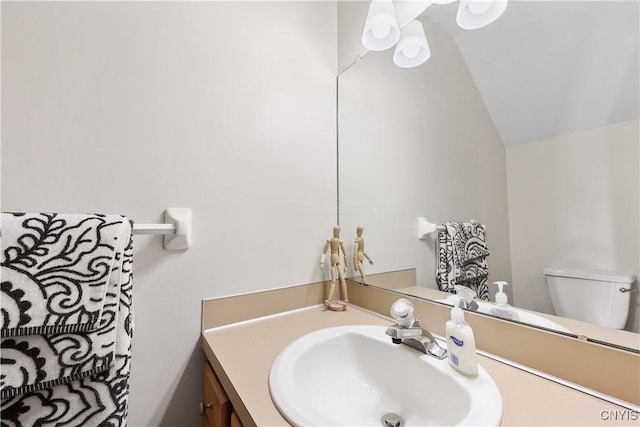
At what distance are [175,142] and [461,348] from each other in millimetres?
935

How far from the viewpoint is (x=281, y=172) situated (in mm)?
995

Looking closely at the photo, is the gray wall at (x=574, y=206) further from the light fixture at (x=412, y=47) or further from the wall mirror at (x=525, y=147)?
the light fixture at (x=412, y=47)

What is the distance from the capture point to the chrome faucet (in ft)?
2.10

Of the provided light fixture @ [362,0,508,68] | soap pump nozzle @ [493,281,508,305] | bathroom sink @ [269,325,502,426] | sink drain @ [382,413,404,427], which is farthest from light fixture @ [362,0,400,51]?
sink drain @ [382,413,404,427]

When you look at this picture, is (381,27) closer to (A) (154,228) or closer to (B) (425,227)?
(B) (425,227)

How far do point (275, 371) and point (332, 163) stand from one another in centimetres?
82

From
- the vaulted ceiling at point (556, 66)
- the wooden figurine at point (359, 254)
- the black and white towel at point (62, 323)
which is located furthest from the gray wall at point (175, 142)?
the vaulted ceiling at point (556, 66)

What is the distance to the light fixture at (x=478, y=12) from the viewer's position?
704 mm

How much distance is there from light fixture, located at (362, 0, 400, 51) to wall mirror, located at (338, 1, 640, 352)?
5 centimetres

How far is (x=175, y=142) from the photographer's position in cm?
80

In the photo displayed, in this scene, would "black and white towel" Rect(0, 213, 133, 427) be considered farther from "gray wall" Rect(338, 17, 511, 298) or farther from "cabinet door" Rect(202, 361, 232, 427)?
"gray wall" Rect(338, 17, 511, 298)

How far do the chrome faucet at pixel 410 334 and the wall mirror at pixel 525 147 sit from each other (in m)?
0.17

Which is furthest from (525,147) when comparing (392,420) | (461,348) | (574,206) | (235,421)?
(235,421)

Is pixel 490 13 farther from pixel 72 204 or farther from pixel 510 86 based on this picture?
pixel 72 204
